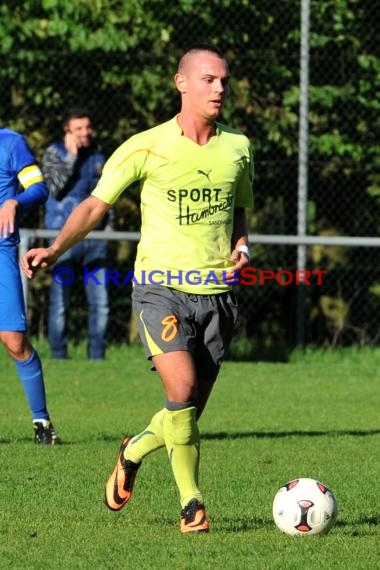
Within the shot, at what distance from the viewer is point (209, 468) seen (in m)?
8.02

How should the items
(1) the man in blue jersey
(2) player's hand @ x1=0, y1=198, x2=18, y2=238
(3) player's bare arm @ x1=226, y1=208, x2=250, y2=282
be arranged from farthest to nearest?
(1) the man in blue jersey → (2) player's hand @ x1=0, y1=198, x2=18, y2=238 → (3) player's bare arm @ x1=226, y1=208, x2=250, y2=282

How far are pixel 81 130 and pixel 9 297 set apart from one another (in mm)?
4686

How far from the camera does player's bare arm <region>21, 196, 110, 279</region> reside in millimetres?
6086

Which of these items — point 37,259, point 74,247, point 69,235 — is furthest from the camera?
point 74,247

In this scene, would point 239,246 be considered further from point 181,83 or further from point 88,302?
point 88,302

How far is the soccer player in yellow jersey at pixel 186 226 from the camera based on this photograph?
20.4ft

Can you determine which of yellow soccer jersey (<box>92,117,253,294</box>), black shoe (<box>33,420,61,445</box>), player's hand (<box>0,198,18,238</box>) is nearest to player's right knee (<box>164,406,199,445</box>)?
yellow soccer jersey (<box>92,117,253,294</box>)

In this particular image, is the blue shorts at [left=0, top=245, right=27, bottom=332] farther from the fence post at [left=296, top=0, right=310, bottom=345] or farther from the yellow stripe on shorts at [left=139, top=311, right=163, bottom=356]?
the fence post at [left=296, top=0, right=310, bottom=345]

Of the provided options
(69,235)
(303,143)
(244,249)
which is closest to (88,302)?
(303,143)

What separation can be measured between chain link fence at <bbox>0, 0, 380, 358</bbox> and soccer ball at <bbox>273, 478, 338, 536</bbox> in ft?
27.7

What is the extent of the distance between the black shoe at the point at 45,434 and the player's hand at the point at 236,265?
296 centimetres

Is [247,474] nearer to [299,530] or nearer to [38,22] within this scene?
[299,530]

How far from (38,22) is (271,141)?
106 inches

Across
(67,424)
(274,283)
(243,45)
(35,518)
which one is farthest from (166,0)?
(35,518)
